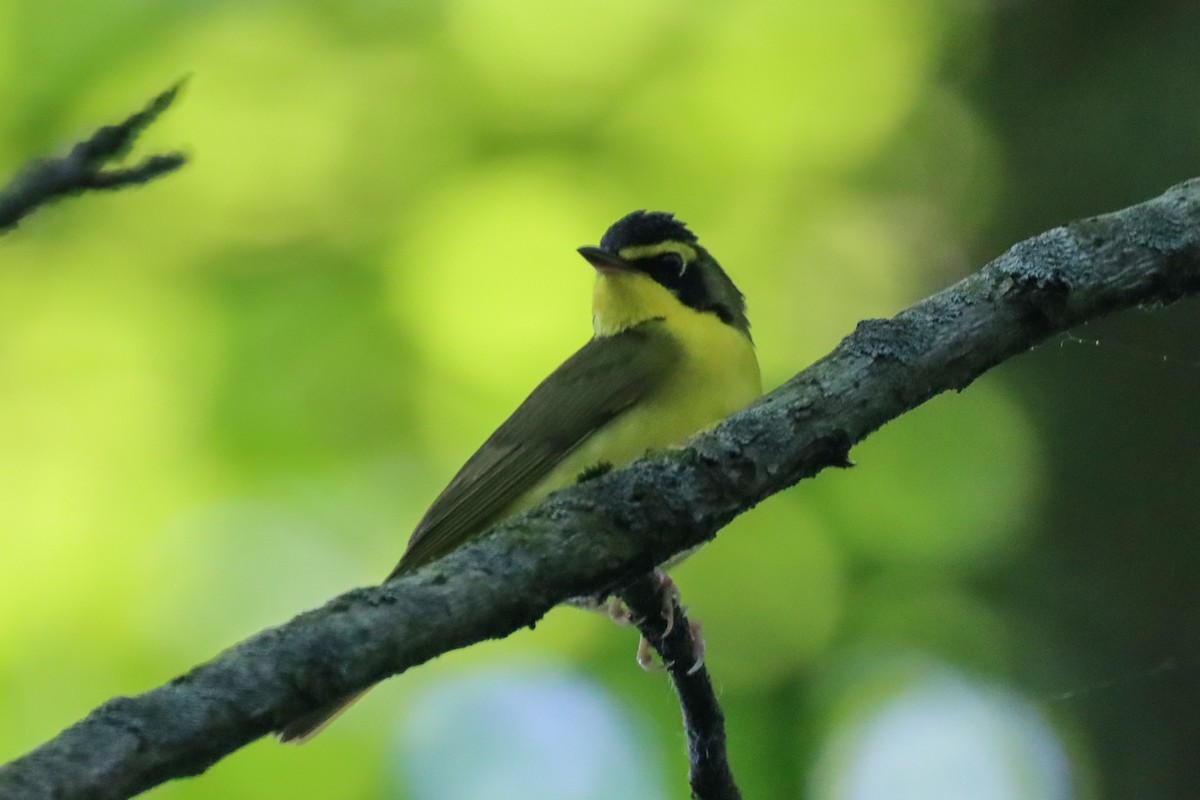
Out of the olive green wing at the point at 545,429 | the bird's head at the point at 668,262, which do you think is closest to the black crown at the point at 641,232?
the bird's head at the point at 668,262

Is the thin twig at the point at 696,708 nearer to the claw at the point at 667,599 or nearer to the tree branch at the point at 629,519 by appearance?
the claw at the point at 667,599

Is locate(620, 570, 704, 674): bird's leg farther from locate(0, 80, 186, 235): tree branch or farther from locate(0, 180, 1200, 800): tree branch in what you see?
locate(0, 80, 186, 235): tree branch

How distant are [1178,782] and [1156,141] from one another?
299 centimetres

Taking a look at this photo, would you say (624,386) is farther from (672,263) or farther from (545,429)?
(672,263)

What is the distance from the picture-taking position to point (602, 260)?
627 cm

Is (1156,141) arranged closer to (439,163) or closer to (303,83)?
(439,163)

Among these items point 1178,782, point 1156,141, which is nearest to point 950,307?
point 1178,782

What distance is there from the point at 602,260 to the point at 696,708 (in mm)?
2721

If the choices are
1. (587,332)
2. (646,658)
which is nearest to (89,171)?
(646,658)

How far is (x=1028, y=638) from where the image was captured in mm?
6535

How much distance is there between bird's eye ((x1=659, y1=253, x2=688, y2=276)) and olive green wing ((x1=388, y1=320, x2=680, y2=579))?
35cm

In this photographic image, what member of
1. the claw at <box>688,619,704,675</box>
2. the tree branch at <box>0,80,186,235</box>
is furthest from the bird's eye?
the tree branch at <box>0,80,186,235</box>

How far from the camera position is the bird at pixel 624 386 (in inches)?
210

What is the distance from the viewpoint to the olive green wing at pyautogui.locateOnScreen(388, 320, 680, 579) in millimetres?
5242
